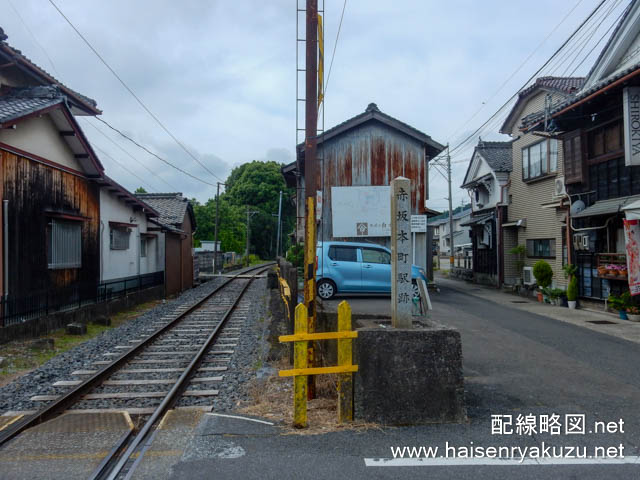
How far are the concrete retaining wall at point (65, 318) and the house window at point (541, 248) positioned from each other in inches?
609

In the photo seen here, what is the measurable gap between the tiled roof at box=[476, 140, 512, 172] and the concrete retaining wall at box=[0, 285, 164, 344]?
17047 millimetres

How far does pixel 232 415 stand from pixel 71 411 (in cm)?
214

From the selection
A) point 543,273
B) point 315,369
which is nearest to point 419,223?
point 543,273

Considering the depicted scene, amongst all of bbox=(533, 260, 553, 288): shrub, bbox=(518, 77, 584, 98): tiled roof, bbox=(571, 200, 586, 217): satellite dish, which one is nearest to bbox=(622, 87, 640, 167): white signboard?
bbox=(571, 200, 586, 217): satellite dish

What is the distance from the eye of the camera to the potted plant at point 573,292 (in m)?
14.9

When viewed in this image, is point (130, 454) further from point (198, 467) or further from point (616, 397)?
point (616, 397)

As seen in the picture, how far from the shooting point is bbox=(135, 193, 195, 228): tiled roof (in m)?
22.8

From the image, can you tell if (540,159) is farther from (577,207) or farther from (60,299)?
(60,299)

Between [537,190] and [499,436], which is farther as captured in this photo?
[537,190]

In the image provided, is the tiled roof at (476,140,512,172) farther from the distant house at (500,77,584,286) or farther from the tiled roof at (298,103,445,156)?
the tiled roof at (298,103,445,156)

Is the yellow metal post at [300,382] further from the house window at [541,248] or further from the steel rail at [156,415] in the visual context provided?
the house window at [541,248]

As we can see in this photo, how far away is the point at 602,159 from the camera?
44.7 ft

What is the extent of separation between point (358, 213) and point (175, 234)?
920cm

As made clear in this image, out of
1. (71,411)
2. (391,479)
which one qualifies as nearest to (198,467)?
(391,479)
